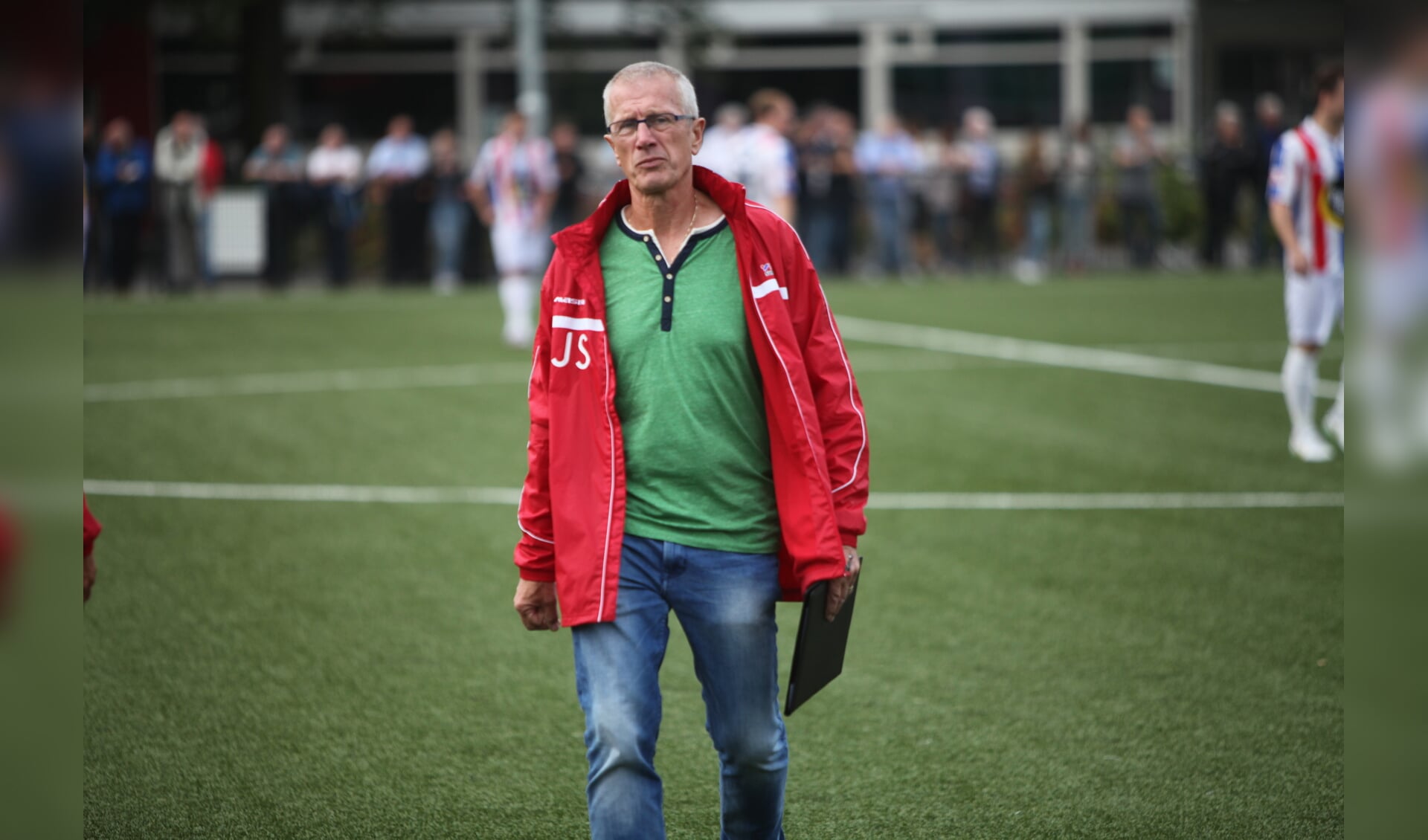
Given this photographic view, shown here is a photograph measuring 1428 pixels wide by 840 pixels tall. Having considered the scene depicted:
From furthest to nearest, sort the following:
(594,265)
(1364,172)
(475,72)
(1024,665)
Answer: (475,72)
(1024,665)
(594,265)
(1364,172)

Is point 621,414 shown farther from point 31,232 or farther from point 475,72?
point 475,72

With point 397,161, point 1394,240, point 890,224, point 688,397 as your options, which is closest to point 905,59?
point 890,224

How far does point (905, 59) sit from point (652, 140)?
40188mm

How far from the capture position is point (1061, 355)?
52.5 ft

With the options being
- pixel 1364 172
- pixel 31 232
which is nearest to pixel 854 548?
pixel 1364 172

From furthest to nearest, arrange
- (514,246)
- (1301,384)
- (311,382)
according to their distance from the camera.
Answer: (514,246)
(311,382)
(1301,384)

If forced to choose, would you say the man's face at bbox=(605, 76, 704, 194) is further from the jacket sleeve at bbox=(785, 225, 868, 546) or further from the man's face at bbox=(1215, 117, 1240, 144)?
the man's face at bbox=(1215, 117, 1240, 144)

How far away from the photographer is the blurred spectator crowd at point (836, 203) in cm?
2530

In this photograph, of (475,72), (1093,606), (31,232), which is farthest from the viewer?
(475,72)

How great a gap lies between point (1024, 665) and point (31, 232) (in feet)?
17.8

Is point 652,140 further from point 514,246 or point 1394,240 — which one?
point 514,246

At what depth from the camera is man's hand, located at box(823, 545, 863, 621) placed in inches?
146

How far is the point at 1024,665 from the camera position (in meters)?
6.39

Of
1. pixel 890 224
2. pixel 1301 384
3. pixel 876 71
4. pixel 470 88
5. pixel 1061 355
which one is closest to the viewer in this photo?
pixel 1301 384
